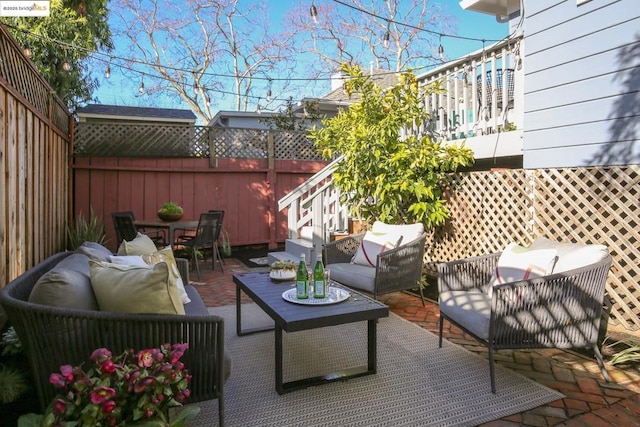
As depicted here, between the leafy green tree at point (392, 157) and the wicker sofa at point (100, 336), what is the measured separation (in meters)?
3.42

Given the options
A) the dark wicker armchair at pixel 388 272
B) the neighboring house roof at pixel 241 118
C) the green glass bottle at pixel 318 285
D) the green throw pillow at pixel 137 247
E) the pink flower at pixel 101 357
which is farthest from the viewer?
the neighboring house roof at pixel 241 118

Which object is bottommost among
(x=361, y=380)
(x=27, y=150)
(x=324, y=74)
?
(x=361, y=380)

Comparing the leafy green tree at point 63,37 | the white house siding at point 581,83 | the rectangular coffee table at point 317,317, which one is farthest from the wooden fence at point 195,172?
the rectangular coffee table at point 317,317

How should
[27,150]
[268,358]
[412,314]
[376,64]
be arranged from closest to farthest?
[268,358], [27,150], [412,314], [376,64]

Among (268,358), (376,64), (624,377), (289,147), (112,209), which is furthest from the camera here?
(376,64)

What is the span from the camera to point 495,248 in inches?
185

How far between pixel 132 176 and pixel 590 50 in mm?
6921

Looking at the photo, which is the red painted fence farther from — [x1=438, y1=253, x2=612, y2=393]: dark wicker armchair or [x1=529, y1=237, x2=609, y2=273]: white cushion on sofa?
[x1=438, y1=253, x2=612, y2=393]: dark wicker armchair

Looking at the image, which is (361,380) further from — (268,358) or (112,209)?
(112,209)

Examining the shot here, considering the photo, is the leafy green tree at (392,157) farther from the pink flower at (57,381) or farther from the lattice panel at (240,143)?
the pink flower at (57,381)

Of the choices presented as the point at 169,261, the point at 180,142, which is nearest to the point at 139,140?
the point at 180,142

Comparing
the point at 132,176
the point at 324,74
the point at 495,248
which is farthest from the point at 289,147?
the point at 324,74

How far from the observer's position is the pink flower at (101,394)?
4.97ft

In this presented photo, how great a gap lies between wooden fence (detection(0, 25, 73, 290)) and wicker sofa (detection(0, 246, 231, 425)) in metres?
1.29
